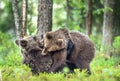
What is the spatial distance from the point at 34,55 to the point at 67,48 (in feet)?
2.80

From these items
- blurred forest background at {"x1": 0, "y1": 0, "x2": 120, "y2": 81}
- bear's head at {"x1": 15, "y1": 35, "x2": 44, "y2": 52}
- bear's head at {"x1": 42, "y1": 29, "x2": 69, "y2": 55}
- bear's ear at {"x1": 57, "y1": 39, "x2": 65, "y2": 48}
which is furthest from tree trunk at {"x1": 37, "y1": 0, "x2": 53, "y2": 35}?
bear's ear at {"x1": 57, "y1": 39, "x2": 65, "y2": 48}

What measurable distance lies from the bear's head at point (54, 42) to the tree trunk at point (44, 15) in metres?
2.31

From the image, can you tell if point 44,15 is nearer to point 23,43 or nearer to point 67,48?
point 23,43

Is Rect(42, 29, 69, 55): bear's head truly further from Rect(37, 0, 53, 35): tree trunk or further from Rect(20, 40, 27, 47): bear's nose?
Rect(37, 0, 53, 35): tree trunk

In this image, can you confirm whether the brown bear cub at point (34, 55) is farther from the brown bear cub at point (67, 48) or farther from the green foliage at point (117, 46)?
the green foliage at point (117, 46)

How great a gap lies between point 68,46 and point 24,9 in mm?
3571

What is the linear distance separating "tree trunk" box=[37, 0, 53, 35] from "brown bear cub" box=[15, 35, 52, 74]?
2.12 meters

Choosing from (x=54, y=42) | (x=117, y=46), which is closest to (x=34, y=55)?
(x=54, y=42)

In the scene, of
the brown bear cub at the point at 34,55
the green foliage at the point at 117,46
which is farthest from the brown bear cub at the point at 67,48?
the green foliage at the point at 117,46

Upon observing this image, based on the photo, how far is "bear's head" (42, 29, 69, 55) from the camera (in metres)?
9.59

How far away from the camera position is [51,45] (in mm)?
9680

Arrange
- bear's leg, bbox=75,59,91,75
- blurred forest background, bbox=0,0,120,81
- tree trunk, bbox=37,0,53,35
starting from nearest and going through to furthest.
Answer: blurred forest background, bbox=0,0,120,81, bear's leg, bbox=75,59,91,75, tree trunk, bbox=37,0,53,35

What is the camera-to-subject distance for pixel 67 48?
31.7 ft

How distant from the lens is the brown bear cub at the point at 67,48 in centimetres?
962
